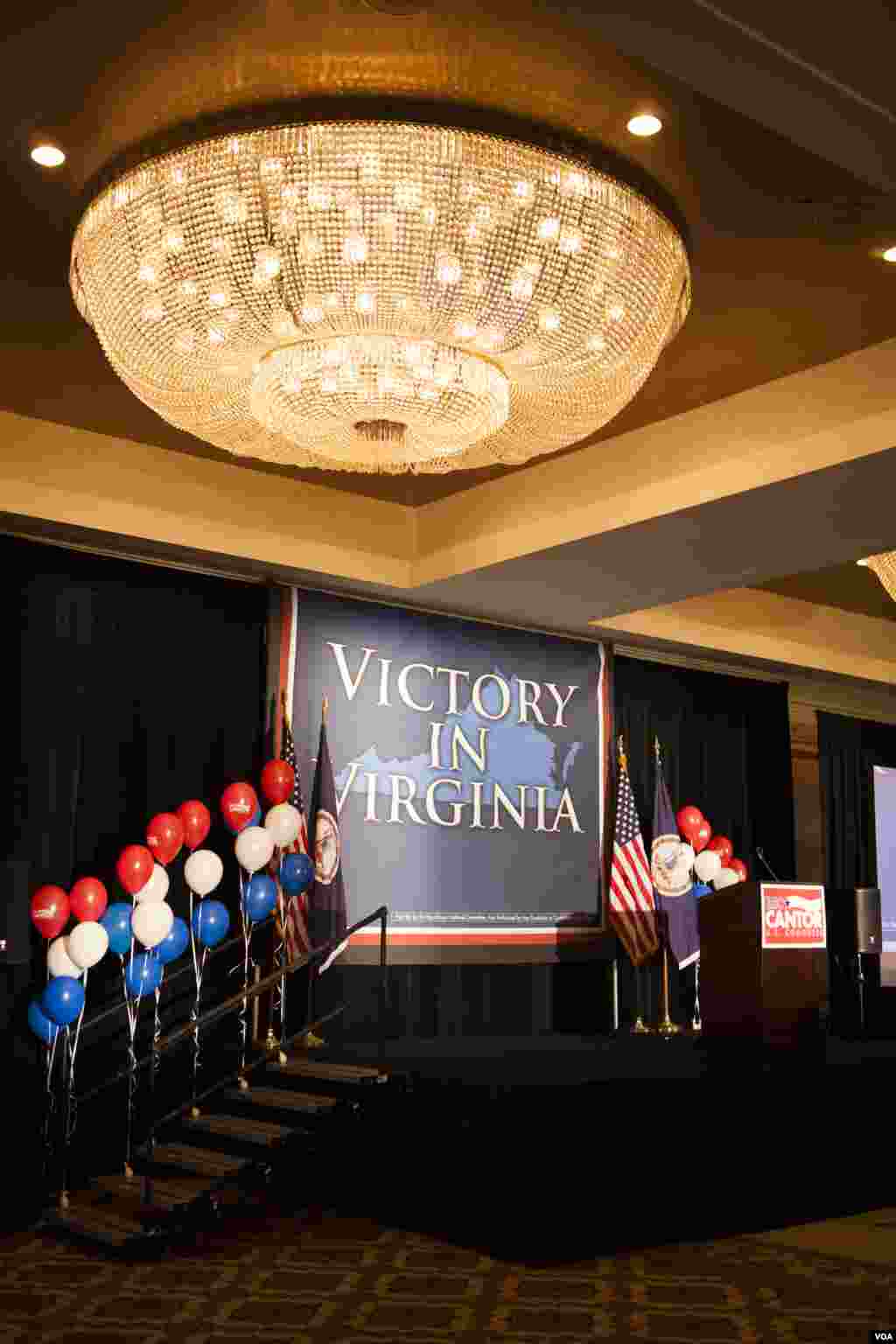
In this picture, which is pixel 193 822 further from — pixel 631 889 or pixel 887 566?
pixel 887 566

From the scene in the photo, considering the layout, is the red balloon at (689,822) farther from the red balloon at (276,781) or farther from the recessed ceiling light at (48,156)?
the recessed ceiling light at (48,156)

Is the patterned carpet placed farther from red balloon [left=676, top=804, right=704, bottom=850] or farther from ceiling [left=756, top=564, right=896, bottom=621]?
ceiling [left=756, top=564, right=896, bottom=621]

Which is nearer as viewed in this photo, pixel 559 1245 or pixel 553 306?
pixel 553 306

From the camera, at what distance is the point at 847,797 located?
442 inches

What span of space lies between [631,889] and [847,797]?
3.15m

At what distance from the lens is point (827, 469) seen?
18.8ft

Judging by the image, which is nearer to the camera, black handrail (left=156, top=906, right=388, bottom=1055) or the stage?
the stage

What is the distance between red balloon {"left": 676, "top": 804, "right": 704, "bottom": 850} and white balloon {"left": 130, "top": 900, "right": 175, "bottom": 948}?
434 cm

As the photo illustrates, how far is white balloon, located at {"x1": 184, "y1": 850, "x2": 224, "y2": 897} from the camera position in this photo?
6.89 meters

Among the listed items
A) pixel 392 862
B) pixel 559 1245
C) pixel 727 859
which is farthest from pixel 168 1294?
pixel 727 859

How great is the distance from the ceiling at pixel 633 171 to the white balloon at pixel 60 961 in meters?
2.15

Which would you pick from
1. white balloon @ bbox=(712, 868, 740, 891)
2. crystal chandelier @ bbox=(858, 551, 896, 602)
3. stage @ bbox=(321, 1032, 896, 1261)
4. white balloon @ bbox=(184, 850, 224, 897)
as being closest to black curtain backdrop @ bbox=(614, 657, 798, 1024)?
white balloon @ bbox=(712, 868, 740, 891)

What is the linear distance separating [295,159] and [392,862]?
213 inches

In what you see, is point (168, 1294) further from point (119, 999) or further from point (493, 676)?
point (493, 676)
